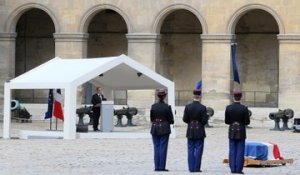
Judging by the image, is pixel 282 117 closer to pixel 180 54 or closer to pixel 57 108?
pixel 57 108

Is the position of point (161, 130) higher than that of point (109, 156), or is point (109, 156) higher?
point (161, 130)

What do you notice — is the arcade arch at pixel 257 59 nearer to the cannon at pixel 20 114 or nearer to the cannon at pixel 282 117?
the cannon at pixel 282 117

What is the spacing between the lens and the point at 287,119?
151 feet

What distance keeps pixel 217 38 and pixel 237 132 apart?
82.7 feet

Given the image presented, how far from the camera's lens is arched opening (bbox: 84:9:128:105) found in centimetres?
5678

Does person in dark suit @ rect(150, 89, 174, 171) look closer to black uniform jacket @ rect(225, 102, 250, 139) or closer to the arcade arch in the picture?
black uniform jacket @ rect(225, 102, 250, 139)

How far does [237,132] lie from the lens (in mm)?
25688

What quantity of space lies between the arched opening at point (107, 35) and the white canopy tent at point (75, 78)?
52.6ft

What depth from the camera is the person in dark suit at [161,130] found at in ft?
86.8

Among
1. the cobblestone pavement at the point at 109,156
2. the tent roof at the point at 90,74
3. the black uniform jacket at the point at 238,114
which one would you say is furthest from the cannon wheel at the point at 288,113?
the black uniform jacket at the point at 238,114

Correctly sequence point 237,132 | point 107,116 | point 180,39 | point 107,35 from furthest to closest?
point 107,35
point 180,39
point 107,116
point 237,132

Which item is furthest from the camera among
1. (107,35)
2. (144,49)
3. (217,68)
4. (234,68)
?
(107,35)

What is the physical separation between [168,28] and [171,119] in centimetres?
2950

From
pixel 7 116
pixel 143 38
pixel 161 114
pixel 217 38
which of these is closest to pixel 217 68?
pixel 217 38
